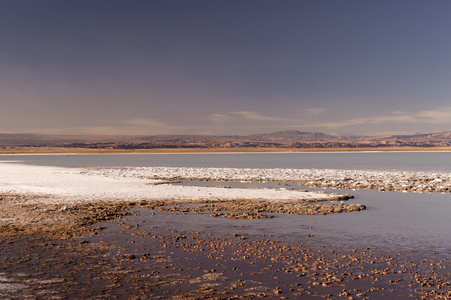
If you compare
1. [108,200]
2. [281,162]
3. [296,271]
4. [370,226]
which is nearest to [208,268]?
[296,271]

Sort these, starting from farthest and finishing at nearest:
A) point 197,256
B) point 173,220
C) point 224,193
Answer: point 224,193
point 173,220
point 197,256

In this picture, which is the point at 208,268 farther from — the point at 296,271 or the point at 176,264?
the point at 296,271

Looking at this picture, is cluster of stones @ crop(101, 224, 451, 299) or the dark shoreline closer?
the dark shoreline

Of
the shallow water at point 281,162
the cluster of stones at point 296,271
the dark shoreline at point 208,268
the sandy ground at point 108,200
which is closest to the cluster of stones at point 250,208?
the sandy ground at point 108,200

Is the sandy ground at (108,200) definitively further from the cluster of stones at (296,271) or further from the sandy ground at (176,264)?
the cluster of stones at (296,271)

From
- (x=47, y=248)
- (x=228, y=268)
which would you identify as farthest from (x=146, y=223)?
(x=228, y=268)

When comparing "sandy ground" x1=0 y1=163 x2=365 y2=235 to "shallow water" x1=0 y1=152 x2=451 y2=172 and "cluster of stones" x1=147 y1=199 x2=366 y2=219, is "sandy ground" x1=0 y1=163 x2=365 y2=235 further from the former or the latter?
"shallow water" x1=0 y1=152 x2=451 y2=172

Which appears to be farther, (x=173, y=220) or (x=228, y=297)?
(x=173, y=220)

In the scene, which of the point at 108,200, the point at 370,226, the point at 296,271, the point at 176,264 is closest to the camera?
the point at 296,271

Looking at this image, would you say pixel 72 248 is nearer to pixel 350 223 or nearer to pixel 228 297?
pixel 228 297

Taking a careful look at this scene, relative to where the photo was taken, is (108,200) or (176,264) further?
(108,200)

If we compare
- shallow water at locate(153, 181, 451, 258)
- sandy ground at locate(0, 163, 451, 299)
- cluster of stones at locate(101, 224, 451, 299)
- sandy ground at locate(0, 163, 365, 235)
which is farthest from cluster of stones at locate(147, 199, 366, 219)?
cluster of stones at locate(101, 224, 451, 299)

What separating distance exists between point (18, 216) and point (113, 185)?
14.4 metres

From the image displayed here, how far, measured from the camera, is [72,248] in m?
13.2
